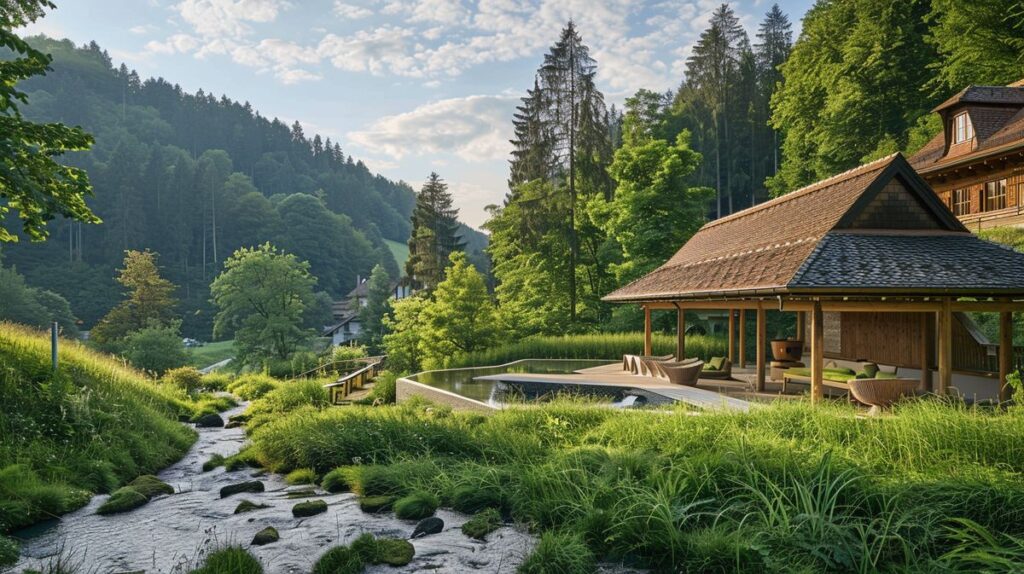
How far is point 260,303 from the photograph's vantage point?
122 ft

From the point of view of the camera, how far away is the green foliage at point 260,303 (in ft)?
119

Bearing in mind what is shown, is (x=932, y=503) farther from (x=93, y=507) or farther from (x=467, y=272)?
(x=467, y=272)

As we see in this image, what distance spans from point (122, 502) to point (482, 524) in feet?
15.5

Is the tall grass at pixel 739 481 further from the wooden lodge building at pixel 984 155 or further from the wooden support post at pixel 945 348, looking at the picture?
the wooden lodge building at pixel 984 155

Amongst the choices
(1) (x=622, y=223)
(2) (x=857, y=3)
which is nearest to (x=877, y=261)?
(1) (x=622, y=223)

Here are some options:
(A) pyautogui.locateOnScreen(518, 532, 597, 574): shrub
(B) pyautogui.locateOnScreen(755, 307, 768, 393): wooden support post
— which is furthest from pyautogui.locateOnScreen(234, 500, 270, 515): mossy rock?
(B) pyautogui.locateOnScreen(755, 307, 768, 393): wooden support post

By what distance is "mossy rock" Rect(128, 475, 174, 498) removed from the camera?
317 inches

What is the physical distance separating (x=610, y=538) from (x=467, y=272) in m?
16.9

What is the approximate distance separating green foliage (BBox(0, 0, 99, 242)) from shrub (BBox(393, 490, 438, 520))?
6149 millimetres

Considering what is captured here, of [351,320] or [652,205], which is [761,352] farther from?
[351,320]

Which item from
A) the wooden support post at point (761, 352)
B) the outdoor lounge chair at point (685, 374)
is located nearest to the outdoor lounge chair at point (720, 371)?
the outdoor lounge chair at point (685, 374)

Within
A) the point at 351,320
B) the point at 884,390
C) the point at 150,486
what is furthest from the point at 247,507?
the point at 351,320

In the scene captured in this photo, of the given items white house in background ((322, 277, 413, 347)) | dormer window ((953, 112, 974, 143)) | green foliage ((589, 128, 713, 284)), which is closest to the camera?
dormer window ((953, 112, 974, 143))

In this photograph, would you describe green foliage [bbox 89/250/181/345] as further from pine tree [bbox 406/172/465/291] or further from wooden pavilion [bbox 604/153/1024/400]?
wooden pavilion [bbox 604/153/1024/400]
